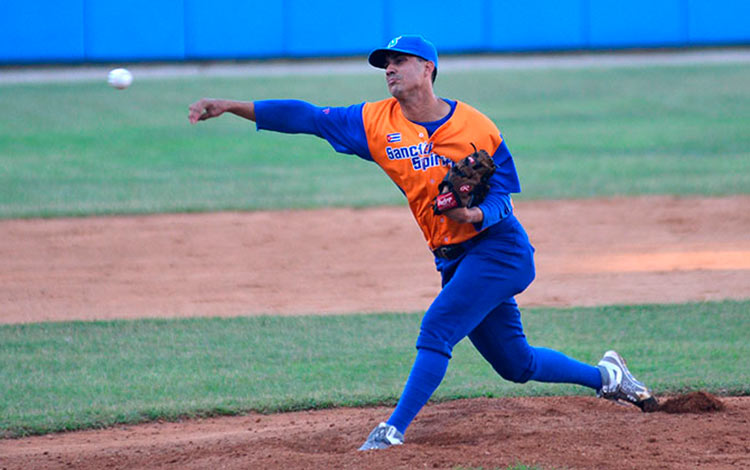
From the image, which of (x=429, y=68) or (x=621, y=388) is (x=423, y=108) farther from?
(x=621, y=388)

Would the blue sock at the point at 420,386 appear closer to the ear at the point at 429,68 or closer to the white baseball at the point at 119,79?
the ear at the point at 429,68

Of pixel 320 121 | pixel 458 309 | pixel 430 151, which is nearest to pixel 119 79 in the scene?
pixel 320 121

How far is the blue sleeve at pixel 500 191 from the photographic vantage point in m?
4.30

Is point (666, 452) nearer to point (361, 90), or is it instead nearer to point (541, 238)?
point (541, 238)

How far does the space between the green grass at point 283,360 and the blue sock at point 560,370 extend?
70 cm

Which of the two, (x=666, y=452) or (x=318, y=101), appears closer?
(x=666, y=452)

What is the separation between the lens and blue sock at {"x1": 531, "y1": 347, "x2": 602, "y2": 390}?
15.7 feet

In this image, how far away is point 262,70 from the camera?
25.3 metres

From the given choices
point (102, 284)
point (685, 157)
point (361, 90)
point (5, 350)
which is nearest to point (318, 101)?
point (361, 90)

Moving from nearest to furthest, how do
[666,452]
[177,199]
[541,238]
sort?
1. [666,452]
2. [541,238]
3. [177,199]

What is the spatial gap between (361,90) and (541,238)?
12.0 m

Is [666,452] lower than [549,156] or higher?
lower

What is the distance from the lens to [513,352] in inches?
184

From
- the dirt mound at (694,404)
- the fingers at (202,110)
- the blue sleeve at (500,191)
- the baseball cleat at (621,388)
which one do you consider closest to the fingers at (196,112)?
the fingers at (202,110)
